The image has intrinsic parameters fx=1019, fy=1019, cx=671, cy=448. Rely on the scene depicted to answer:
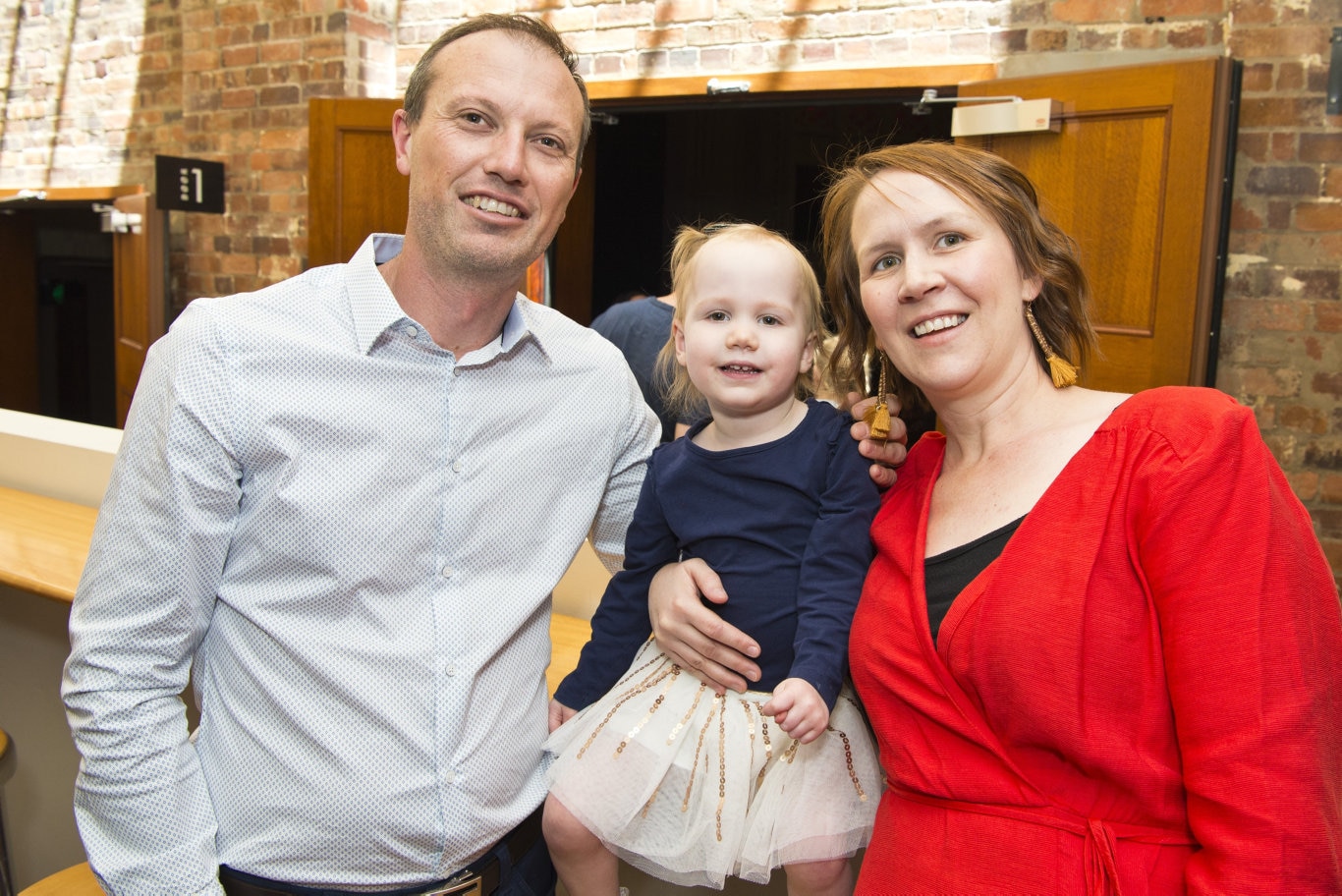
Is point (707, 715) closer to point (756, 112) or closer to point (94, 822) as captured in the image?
point (94, 822)

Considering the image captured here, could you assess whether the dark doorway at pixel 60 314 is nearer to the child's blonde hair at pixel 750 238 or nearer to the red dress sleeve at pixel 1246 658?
the child's blonde hair at pixel 750 238

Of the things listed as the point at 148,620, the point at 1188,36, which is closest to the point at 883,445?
the point at 148,620

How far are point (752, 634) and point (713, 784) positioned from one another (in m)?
0.23

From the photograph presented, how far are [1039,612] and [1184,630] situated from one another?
149mm

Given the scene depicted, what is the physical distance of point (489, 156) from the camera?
59.8 inches

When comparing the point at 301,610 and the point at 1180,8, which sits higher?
the point at 1180,8

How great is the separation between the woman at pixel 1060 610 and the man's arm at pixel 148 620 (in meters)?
0.90

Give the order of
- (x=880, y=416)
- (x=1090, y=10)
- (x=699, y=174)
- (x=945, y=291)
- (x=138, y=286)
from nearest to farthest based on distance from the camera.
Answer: (x=945, y=291) < (x=880, y=416) < (x=1090, y=10) < (x=138, y=286) < (x=699, y=174)

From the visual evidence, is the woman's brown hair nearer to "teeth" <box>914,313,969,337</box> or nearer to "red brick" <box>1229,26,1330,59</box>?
"teeth" <box>914,313,969,337</box>

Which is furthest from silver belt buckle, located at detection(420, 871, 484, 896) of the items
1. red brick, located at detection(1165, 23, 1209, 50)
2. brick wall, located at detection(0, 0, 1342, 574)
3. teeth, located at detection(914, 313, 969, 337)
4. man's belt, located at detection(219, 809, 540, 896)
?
red brick, located at detection(1165, 23, 1209, 50)

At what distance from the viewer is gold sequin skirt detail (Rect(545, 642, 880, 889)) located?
4.67 ft

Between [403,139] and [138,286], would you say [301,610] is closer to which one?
[403,139]

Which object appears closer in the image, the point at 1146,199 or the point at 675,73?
the point at 1146,199

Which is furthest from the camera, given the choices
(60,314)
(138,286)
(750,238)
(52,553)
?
(60,314)
